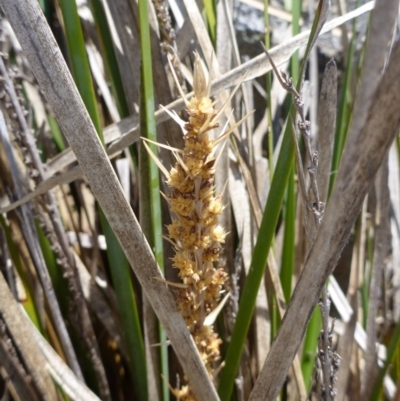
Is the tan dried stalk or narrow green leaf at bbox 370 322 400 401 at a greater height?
the tan dried stalk

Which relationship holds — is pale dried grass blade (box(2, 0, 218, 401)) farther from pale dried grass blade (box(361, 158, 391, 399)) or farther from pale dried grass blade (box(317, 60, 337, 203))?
pale dried grass blade (box(361, 158, 391, 399))

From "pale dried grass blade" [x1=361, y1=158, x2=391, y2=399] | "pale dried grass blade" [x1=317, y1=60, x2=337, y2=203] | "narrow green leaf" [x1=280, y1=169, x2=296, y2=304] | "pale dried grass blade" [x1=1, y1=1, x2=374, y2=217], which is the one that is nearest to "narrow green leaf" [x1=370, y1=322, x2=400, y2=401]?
"pale dried grass blade" [x1=361, y1=158, x2=391, y2=399]

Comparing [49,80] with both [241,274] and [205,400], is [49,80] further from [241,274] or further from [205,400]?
[241,274]

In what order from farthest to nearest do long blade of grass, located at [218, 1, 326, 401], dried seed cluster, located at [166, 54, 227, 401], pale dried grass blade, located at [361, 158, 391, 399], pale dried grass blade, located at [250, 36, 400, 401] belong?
1. pale dried grass blade, located at [361, 158, 391, 399]
2. long blade of grass, located at [218, 1, 326, 401]
3. dried seed cluster, located at [166, 54, 227, 401]
4. pale dried grass blade, located at [250, 36, 400, 401]

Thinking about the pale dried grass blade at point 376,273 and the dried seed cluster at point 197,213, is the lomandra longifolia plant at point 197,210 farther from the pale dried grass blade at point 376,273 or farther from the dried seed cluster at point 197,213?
the pale dried grass blade at point 376,273

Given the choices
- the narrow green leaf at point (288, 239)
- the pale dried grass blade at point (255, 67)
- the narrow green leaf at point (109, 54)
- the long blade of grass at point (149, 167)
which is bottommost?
the narrow green leaf at point (288, 239)

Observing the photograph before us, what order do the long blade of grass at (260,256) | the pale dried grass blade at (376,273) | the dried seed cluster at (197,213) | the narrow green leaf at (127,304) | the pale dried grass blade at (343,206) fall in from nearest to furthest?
1. the pale dried grass blade at (343,206)
2. the dried seed cluster at (197,213)
3. the long blade of grass at (260,256)
4. the narrow green leaf at (127,304)
5. the pale dried grass blade at (376,273)

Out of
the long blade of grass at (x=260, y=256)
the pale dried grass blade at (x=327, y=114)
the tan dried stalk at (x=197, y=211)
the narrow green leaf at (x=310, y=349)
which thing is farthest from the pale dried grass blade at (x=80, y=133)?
the narrow green leaf at (x=310, y=349)

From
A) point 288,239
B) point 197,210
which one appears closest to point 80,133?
point 197,210
